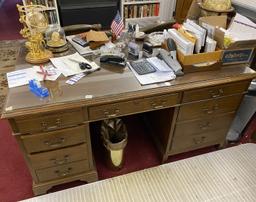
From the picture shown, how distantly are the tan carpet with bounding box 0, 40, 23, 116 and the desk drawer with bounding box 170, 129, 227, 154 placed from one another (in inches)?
67.6

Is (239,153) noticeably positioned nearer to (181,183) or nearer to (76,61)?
(181,183)

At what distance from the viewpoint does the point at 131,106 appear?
47.4 inches

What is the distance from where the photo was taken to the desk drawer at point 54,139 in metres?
1.14

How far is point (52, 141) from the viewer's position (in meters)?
1.19

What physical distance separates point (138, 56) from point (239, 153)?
1.15 metres

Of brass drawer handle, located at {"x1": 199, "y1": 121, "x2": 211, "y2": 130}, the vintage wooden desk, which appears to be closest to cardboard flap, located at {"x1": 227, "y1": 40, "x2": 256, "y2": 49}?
the vintage wooden desk

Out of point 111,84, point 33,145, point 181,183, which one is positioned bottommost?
point 181,183

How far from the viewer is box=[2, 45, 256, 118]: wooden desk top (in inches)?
41.2

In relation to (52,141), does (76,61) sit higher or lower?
higher

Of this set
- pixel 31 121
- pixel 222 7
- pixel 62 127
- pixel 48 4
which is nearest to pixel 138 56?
pixel 62 127

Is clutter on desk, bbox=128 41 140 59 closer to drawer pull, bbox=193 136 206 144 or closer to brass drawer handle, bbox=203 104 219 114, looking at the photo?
brass drawer handle, bbox=203 104 219 114

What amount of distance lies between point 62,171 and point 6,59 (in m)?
2.12

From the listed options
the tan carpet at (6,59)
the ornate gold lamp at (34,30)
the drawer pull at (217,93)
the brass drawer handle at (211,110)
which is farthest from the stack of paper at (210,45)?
the tan carpet at (6,59)

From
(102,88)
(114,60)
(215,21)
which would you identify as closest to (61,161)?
(102,88)
